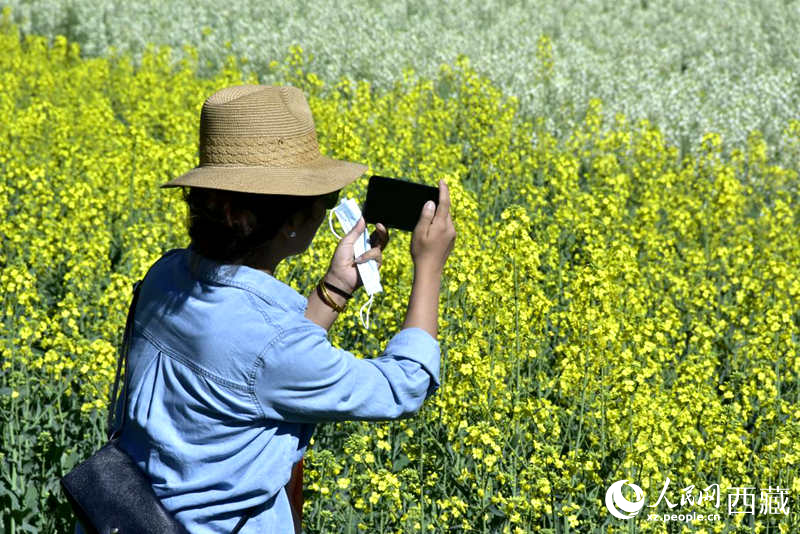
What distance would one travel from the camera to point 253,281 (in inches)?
84.8

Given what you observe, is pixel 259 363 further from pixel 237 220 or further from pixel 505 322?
pixel 505 322

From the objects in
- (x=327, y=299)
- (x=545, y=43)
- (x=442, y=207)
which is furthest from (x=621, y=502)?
(x=545, y=43)

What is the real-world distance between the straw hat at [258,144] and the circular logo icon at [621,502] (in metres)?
2.02

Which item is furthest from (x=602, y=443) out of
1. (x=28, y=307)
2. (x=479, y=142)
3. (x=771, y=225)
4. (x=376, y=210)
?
(x=479, y=142)

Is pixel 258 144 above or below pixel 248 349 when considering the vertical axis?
above

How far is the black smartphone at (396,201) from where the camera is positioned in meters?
2.52

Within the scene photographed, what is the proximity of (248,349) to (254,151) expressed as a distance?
422mm

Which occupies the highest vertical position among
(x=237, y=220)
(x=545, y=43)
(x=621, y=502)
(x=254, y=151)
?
(x=545, y=43)

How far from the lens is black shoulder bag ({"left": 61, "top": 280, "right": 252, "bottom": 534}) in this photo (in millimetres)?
2131

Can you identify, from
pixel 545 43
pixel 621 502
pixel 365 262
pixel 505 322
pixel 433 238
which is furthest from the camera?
pixel 545 43

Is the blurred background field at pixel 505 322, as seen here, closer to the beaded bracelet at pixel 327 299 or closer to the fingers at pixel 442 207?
the beaded bracelet at pixel 327 299

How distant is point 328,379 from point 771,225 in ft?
18.6

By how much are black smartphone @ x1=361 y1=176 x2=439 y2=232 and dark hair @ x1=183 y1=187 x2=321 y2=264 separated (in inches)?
14.1

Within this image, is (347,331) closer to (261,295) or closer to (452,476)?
(452,476)
